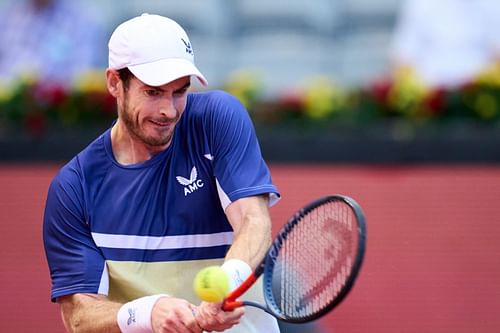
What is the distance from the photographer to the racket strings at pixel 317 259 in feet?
11.0

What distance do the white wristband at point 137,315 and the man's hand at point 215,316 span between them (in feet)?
0.75

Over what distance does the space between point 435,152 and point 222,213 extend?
2626mm

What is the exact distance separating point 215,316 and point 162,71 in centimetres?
79

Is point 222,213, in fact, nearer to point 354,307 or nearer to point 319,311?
point 319,311

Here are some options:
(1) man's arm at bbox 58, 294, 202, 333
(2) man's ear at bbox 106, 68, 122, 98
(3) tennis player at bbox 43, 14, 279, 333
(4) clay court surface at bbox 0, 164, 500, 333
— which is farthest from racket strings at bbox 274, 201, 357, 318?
(4) clay court surface at bbox 0, 164, 500, 333

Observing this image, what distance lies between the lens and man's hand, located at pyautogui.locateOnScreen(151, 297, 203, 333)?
11.3ft

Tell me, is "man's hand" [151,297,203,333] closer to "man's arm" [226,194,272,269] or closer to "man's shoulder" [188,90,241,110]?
"man's arm" [226,194,272,269]

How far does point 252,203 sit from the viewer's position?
12.3ft

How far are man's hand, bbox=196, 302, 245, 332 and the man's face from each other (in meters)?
0.61

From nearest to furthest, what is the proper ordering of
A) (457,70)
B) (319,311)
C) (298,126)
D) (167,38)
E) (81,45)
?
(319,311) < (167,38) < (298,126) < (457,70) < (81,45)

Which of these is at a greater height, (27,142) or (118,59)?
(118,59)

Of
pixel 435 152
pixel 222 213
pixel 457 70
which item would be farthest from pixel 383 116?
pixel 222 213

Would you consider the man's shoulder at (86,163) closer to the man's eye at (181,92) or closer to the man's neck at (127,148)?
the man's neck at (127,148)

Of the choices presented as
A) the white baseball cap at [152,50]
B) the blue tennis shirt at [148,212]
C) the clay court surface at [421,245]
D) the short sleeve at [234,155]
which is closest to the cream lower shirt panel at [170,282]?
the blue tennis shirt at [148,212]
